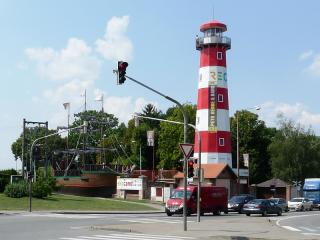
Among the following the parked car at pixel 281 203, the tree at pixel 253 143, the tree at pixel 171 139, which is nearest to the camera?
the parked car at pixel 281 203

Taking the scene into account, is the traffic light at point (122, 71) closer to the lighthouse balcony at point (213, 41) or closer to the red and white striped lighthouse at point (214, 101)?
the red and white striped lighthouse at point (214, 101)

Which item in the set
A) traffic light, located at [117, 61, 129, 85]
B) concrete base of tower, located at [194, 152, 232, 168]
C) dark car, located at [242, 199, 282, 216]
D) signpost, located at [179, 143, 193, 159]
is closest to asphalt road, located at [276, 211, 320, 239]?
signpost, located at [179, 143, 193, 159]

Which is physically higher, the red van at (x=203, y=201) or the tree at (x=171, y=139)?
the tree at (x=171, y=139)

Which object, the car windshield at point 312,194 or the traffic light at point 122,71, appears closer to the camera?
the traffic light at point 122,71

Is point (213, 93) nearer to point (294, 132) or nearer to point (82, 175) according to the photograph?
point (82, 175)

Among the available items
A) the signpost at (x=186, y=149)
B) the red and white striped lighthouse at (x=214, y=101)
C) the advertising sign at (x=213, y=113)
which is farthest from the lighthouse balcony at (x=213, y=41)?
the signpost at (x=186, y=149)

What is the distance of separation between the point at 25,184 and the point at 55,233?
28010mm

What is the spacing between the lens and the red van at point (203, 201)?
40.6 meters

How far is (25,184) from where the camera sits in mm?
50312

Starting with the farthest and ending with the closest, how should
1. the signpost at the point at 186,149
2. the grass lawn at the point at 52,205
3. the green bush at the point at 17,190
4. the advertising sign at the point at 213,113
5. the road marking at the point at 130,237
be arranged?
the advertising sign at the point at 213,113, the green bush at the point at 17,190, the grass lawn at the point at 52,205, the signpost at the point at 186,149, the road marking at the point at 130,237

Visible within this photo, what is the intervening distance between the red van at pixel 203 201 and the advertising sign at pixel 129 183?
21.5m

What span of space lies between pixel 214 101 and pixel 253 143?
2848cm

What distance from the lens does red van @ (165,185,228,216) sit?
133 ft

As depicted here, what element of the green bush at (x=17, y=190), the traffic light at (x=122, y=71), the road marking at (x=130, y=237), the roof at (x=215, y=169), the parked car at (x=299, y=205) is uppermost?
the traffic light at (x=122, y=71)
